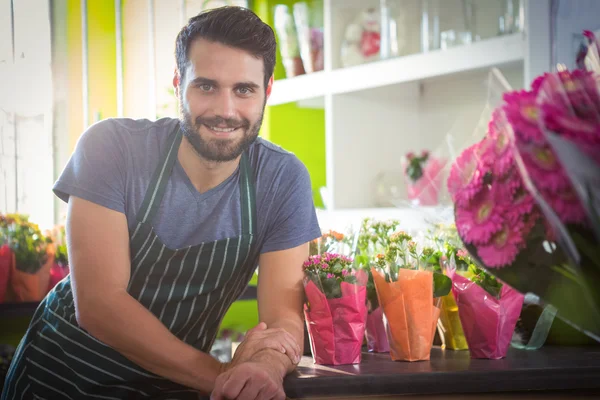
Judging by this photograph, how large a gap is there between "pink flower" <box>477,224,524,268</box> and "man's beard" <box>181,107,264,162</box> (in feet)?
2.71

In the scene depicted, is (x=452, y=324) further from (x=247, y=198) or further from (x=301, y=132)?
(x=301, y=132)

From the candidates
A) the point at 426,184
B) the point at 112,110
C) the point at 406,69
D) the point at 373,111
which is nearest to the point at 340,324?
the point at 426,184

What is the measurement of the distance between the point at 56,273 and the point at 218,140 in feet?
5.38

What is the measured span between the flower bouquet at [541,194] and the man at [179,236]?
2.05ft

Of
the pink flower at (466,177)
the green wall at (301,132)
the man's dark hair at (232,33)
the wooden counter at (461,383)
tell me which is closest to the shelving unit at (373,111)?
the green wall at (301,132)

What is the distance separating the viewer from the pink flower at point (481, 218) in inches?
27.5

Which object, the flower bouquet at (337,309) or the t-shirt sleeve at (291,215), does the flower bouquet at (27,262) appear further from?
the flower bouquet at (337,309)

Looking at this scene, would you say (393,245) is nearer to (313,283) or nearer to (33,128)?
(313,283)

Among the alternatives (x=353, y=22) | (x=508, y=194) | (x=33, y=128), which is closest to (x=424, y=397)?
(x=508, y=194)

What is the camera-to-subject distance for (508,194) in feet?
2.27

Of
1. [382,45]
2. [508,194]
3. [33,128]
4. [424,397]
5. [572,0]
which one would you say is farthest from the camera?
[33,128]

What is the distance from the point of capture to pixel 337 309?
1.24 metres

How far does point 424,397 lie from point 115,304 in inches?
23.3

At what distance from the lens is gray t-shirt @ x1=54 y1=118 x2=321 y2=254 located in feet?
4.59
